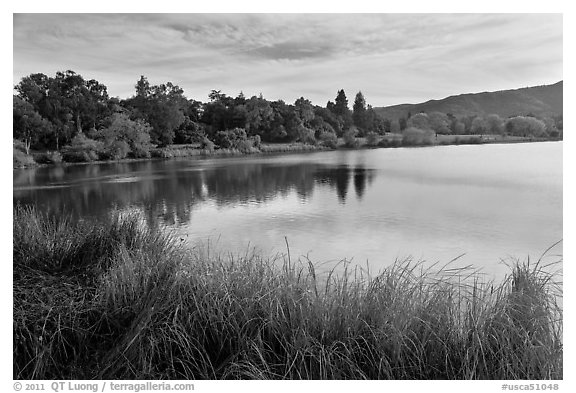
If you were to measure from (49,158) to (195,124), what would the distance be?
4.34 feet

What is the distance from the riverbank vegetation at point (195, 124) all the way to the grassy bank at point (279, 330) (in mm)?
1450

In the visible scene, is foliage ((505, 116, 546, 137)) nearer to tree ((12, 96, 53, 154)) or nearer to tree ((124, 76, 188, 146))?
tree ((124, 76, 188, 146))

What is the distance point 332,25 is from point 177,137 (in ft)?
6.21

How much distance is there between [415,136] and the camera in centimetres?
397

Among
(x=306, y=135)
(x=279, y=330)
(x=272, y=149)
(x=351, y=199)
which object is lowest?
(x=279, y=330)

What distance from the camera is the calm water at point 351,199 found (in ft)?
11.7

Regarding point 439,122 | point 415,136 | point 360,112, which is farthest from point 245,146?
point 439,122

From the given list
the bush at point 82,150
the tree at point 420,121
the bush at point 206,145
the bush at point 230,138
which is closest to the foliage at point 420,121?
the tree at point 420,121

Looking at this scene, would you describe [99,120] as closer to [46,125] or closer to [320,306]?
[46,125]

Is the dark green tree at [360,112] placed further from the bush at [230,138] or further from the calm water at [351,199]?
the bush at [230,138]

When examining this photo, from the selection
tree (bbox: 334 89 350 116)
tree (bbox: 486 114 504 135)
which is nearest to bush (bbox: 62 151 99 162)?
tree (bbox: 334 89 350 116)

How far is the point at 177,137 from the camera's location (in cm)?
432

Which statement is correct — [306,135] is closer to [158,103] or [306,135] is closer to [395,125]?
[395,125]
